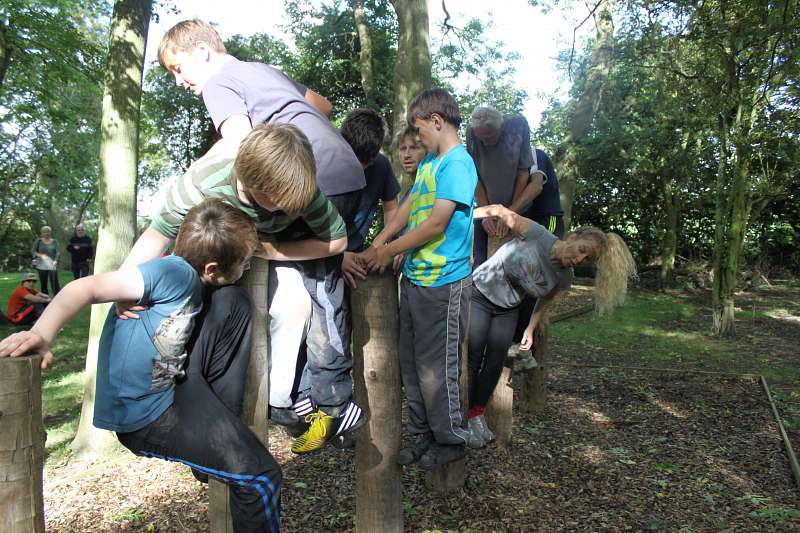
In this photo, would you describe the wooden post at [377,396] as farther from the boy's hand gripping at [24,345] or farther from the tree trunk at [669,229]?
the tree trunk at [669,229]

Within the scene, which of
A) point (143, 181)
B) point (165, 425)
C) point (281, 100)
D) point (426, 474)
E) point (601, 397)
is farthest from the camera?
point (143, 181)

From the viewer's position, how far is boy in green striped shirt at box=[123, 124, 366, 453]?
1.87 m

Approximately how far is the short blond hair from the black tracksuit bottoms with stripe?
916 mm

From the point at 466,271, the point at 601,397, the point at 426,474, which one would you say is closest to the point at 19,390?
the point at 466,271

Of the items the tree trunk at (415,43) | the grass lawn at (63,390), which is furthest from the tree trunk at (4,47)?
the tree trunk at (415,43)

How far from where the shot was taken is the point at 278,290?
2230 millimetres

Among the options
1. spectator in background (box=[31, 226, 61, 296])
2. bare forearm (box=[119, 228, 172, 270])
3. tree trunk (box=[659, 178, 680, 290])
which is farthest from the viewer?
tree trunk (box=[659, 178, 680, 290])

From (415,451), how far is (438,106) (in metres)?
1.61

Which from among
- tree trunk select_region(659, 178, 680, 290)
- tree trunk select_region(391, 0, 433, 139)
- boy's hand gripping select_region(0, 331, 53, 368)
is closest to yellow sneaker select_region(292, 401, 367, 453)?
boy's hand gripping select_region(0, 331, 53, 368)

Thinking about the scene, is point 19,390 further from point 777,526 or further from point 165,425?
point 777,526

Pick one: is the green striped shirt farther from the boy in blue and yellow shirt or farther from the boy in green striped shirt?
the boy in blue and yellow shirt

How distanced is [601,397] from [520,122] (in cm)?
295

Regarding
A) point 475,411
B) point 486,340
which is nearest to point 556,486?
point 475,411

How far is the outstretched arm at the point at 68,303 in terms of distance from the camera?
147 centimetres
